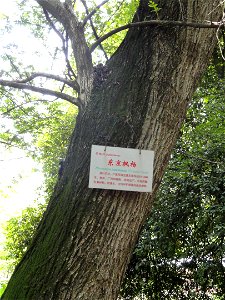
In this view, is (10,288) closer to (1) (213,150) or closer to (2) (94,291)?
(2) (94,291)

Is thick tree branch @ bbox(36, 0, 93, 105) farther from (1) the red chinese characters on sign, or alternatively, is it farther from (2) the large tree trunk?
(1) the red chinese characters on sign

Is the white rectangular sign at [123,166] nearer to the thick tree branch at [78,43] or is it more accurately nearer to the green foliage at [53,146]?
the thick tree branch at [78,43]

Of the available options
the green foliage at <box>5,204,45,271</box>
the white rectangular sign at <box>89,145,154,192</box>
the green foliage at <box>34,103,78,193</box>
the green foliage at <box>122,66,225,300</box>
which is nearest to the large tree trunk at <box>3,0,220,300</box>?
the white rectangular sign at <box>89,145,154,192</box>

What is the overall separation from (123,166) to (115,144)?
12cm

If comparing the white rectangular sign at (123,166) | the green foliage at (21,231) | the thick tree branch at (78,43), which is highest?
the thick tree branch at (78,43)

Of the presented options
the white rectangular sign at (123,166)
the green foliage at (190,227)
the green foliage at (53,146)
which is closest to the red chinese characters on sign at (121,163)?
the white rectangular sign at (123,166)

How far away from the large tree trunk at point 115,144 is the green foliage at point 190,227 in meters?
2.30

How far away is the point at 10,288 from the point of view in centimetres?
149

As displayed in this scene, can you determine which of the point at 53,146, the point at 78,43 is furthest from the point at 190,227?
the point at 53,146

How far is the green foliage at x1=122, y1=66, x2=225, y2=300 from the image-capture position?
415 cm

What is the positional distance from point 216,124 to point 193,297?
2.67 metres

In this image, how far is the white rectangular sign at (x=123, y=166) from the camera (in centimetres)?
155

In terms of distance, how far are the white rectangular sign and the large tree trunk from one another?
0.04 metres

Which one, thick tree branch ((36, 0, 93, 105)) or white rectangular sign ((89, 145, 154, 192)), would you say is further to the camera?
thick tree branch ((36, 0, 93, 105))
